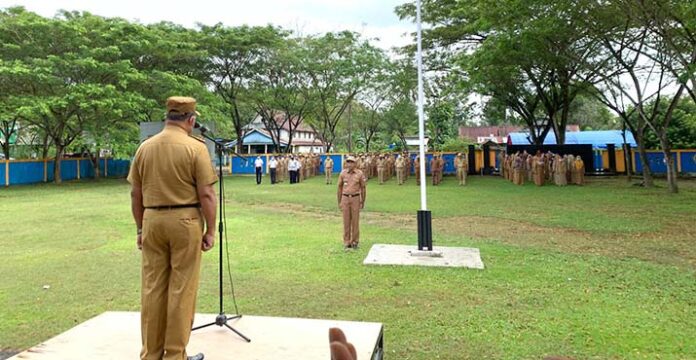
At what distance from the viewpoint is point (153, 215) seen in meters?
2.79

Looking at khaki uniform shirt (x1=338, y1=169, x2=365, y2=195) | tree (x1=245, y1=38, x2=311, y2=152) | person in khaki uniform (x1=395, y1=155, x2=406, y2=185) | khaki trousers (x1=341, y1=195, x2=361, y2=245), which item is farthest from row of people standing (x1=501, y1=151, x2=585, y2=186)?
khaki trousers (x1=341, y1=195, x2=361, y2=245)

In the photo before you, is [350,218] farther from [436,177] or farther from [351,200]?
[436,177]

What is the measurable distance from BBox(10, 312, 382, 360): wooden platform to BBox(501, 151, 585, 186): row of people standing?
1846cm

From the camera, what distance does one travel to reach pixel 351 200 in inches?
295

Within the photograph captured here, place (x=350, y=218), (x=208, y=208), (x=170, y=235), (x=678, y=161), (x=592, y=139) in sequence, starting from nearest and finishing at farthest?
1. (x=170, y=235)
2. (x=208, y=208)
3. (x=350, y=218)
4. (x=678, y=161)
5. (x=592, y=139)

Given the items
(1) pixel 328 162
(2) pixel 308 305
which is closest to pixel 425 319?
(2) pixel 308 305

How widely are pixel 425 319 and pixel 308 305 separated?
3.85 ft

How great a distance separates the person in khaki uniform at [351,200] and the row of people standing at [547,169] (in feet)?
47.9

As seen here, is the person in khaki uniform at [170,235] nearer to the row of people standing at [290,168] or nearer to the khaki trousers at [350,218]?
the khaki trousers at [350,218]

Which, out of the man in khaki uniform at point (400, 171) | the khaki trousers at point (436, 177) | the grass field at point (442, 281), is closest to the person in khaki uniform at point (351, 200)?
the grass field at point (442, 281)

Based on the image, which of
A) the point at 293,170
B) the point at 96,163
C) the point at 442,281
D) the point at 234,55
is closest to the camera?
the point at 442,281

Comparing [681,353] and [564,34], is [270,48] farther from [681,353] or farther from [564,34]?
[681,353]

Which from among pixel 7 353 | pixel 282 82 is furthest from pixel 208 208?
pixel 282 82

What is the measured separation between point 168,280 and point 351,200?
481cm
